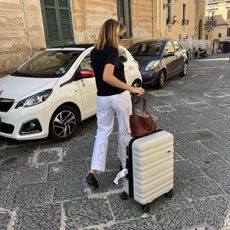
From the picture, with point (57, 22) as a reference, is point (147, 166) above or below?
below

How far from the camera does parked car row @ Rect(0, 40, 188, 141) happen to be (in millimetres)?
4000

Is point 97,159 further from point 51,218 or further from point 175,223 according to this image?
point 175,223

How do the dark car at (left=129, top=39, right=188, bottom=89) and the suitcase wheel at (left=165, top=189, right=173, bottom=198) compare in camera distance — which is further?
the dark car at (left=129, top=39, right=188, bottom=89)

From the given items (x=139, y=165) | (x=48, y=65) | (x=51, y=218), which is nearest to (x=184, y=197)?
(x=139, y=165)

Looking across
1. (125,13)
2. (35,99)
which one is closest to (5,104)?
(35,99)

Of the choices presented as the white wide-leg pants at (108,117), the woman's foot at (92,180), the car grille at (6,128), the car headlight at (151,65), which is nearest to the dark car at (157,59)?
the car headlight at (151,65)

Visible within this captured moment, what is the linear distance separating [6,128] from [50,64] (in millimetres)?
1457

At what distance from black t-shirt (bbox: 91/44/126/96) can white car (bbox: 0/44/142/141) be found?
1.53 meters

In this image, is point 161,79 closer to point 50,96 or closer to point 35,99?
point 50,96

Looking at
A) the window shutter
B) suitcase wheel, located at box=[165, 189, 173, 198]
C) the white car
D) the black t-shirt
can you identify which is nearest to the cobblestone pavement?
suitcase wheel, located at box=[165, 189, 173, 198]

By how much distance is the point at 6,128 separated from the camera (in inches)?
161

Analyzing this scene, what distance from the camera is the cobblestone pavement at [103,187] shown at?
2.57 metres

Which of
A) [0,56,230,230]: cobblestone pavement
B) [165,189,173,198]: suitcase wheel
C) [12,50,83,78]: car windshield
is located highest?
[12,50,83,78]: car windshield

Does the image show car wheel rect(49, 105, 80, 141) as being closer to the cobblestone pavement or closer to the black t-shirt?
the cobblestone pavement
